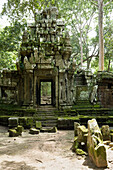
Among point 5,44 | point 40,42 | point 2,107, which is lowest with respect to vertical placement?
A: point 2,107

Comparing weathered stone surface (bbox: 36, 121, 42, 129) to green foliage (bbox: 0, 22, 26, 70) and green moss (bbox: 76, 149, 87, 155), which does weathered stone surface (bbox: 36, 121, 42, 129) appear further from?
green foliage (bbox: 0, 22, 26, 70)

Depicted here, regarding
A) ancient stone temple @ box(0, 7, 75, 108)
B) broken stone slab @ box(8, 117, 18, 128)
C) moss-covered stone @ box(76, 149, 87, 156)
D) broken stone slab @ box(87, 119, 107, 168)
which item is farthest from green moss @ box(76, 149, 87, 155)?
ancient stone temple @ box(0, 7, 75, 108)

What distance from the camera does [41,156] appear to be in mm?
4996

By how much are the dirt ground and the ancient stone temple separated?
4.29m

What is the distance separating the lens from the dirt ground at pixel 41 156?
4.21 m

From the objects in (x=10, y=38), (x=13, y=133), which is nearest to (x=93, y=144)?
(x=13, y=133)

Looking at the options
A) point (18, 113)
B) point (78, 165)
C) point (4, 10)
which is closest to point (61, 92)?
point (18, 113)

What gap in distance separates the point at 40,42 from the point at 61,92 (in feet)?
10.7

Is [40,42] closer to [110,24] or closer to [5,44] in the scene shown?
[5,44]

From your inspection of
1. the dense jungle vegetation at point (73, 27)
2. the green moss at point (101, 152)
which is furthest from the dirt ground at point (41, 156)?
the dense jungle vegetation at point (73, 27)

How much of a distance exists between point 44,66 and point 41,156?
6.38 metres

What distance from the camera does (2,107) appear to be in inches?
447

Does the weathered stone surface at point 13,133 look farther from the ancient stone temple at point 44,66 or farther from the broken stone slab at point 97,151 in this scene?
the broken stone slab at point 97,151

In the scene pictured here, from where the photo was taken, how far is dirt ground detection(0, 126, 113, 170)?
4213 millimetres
